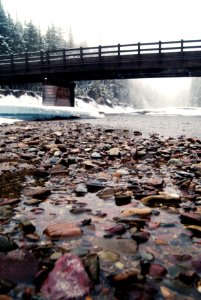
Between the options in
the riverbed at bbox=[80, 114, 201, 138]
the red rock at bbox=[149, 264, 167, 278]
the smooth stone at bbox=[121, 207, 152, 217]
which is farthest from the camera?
the riverbed at bbox=[80, 114, 201, 138]

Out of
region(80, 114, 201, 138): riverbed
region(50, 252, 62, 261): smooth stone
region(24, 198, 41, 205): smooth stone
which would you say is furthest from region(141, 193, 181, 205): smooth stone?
region(80, 114, 201, 138): riverbed

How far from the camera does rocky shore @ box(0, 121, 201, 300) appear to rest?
4.93ft

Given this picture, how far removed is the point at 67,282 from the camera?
144 centimetres

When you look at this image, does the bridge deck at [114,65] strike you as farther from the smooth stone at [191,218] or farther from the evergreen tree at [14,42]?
the evergreen tree at [14,42]

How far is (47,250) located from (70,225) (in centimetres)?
40

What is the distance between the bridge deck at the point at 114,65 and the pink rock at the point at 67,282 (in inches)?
887

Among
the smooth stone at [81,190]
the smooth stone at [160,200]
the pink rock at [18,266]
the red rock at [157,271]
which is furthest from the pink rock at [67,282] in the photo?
the smooth stone at [81,190]

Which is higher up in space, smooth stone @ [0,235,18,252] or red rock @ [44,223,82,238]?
smooth stone @ [0,235,18,252]

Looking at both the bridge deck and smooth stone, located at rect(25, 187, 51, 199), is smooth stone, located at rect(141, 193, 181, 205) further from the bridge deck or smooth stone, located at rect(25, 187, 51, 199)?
the bridge deck

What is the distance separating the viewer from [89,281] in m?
1.52

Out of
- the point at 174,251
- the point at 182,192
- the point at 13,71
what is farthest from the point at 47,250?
the point at 13,71

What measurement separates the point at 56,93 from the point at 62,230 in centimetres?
2557

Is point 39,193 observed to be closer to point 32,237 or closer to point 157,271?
point 32,237

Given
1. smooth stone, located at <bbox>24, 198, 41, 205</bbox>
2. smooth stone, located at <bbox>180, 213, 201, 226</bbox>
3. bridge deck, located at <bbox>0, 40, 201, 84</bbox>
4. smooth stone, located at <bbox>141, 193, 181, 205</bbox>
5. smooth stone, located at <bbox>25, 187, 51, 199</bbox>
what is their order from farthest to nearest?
bridge deck, located at <bbox>0, 40, 201, 84</bbox> → smooth stone, located at <bbox>25, 187, 51, 199</bbox> → smooth stone, located at <bbox>141, 193, 181, 205</bbox> → smooth stone, located at <bbox>24, 198, 41, 205</bbox> → smooth stone, located at <bbox>180, 213, 201, 226</bbox>
